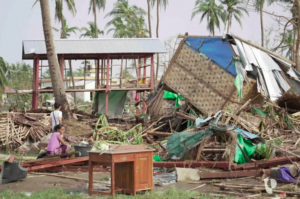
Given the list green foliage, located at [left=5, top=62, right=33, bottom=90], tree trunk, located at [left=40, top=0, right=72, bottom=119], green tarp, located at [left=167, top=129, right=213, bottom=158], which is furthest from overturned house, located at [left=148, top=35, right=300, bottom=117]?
green foliage, located at [left=5, top=62, right=33, bottom=90]

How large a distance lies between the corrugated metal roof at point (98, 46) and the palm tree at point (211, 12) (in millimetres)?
32240

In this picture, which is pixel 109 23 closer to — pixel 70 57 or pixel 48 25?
pixel 70 57

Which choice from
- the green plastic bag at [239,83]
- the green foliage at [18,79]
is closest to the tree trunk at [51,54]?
the green plastic bag at [239,83]

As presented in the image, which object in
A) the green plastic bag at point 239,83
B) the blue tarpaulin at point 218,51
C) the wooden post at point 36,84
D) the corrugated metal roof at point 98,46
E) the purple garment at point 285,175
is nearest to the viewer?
the purple garment at point 285,175

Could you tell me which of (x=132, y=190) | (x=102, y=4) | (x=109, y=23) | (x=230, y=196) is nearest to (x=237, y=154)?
(x=230, y=196)

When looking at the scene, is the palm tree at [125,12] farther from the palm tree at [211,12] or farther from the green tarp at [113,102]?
the green tarp at [113,102]

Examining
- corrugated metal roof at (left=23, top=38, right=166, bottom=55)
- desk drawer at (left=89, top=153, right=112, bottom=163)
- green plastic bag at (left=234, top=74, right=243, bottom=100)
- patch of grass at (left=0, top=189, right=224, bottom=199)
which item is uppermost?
corrugated metal roof at (left=23, top=38, right=166, bottom=55)

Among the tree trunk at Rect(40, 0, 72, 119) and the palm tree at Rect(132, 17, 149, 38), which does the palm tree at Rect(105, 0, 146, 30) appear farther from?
the tree trunk at Rect(40, 0, 72, 119)

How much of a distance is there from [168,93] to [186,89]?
1.54 metres

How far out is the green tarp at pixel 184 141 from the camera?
38.8 ft

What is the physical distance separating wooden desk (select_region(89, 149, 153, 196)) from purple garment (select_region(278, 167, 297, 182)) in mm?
2854

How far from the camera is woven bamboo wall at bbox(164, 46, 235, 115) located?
1786 cm

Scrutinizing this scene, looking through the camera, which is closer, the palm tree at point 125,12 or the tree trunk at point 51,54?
the tree trunk at point 51,54

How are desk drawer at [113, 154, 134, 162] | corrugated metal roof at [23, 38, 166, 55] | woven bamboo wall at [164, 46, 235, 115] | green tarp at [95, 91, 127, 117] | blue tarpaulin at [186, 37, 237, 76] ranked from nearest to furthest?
desk drawer at [113, 154, 134, 162] < woven bamboo wall at [164, 46, 235, 115] < blue tarpaulin at [186, 37, 237, 76] < corrugated metal roof at [23, 38, 166, 55] < green tarp at [95, 91, 127, 117]
